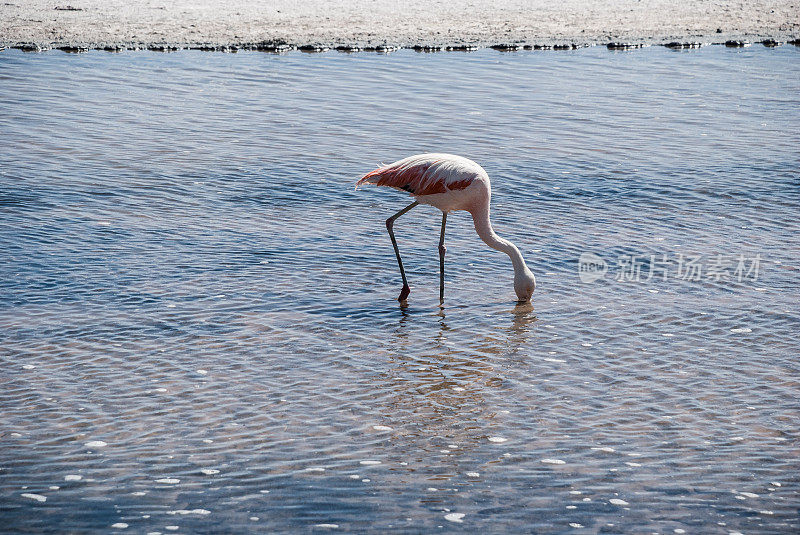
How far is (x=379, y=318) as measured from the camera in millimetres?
8148

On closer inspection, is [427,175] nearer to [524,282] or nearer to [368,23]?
[524,282]

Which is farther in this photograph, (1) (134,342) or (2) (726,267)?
(2) (726,267)

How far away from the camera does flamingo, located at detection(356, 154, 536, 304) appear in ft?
27.7

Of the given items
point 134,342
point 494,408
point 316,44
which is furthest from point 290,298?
point 316,44

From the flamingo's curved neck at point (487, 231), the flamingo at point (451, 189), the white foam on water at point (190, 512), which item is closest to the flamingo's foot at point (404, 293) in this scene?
the flamingo at point (451, 189)

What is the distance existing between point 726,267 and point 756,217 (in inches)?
66.7

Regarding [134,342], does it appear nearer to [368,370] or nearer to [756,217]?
[368,370]

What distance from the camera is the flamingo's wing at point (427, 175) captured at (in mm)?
8461

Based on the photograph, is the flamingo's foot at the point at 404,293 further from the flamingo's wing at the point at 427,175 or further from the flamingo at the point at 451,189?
the flamingo's wing at the point at 427,175

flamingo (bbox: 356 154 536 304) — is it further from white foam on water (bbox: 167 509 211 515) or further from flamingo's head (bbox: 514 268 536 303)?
white foam on water (bbox: 167 509 211 515)

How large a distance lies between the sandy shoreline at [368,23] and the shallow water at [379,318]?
248cm

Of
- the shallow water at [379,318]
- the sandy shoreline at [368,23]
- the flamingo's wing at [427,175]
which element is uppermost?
the sandy shoreline at [368,23]

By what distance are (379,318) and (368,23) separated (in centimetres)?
1175

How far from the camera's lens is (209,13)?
18.6 meters
